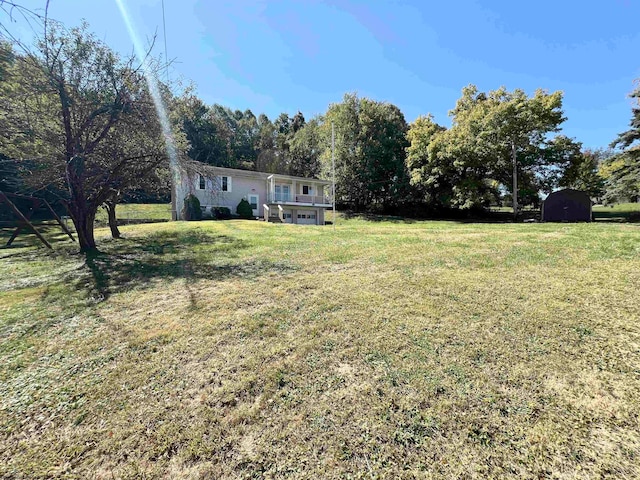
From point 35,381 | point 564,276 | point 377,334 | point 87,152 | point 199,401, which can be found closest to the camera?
point 199,401

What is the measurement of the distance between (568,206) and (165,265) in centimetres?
2314

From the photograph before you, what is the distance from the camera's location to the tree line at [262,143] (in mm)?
7051

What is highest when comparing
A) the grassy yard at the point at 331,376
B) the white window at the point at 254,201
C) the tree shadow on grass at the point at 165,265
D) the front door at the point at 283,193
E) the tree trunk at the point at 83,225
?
the front door at the point at 283,193

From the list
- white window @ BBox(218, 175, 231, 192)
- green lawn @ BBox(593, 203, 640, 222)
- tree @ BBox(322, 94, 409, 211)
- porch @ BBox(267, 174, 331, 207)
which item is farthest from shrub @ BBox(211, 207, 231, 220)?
green lawn @ BBox(593, 203, 640, 222)

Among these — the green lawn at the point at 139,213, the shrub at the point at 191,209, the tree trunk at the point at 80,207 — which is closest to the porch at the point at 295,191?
the shrub at the point at 191,209

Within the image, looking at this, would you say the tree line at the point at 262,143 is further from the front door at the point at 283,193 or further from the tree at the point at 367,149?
the front door at the point at 283,193

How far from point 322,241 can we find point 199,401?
7.01 m

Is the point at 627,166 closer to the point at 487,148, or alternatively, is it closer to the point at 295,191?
the point at 487,148

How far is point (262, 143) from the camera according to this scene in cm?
3947

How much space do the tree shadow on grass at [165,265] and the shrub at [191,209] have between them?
927 centimetres

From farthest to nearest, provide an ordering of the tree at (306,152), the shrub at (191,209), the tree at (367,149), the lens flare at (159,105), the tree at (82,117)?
the tree at (306,152)
the tree at (367,149)
the shrub at (191,209)
the lens flare at (159,105)
the tree at (82,117)

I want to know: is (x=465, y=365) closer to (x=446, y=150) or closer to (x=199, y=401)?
(x=199, y=401)

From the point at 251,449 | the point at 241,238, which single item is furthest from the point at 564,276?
the point at 241,238

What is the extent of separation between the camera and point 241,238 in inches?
402
